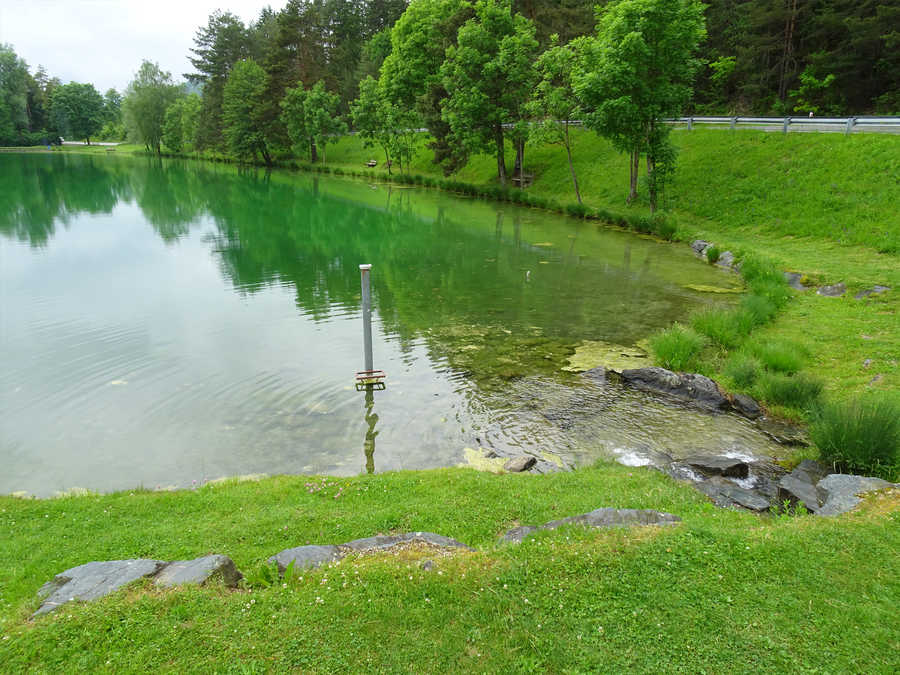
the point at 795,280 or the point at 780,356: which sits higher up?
the point at 795,280

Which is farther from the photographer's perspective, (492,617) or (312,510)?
(312,510)

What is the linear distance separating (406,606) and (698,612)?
8.21 ft

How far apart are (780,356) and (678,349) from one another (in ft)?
6.80

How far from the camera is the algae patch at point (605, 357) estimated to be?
13216 millimetres

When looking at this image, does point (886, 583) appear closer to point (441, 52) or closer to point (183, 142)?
point (441, 52)

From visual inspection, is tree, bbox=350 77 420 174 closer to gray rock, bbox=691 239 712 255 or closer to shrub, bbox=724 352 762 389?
gray rock, bbox=691 239 712 255

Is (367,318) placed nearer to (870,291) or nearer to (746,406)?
(746,406)

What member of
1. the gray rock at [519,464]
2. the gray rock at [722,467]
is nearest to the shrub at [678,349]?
the gray rock at [722,467]

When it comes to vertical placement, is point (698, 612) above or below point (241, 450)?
above

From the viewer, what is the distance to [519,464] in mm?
8906

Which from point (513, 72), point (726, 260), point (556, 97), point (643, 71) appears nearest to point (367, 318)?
point (726, 260)

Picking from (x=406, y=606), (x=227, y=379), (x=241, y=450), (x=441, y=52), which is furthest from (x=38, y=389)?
(x=441, y=52)

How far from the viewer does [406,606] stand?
4.77 meters

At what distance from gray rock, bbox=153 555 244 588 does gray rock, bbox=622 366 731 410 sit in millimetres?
9252
